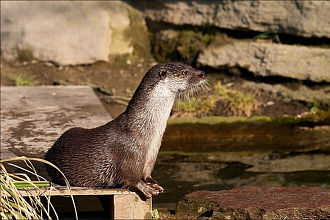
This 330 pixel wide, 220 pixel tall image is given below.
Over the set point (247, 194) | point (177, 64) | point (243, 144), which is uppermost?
point (177, 64)

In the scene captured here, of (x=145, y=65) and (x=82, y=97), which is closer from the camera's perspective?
(x=82, y=97)

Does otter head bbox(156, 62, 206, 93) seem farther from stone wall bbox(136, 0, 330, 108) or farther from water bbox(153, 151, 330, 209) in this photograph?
stone wall bbox(136, 0, 330, 108)

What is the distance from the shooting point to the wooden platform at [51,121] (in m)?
4.20

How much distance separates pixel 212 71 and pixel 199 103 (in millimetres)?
1050

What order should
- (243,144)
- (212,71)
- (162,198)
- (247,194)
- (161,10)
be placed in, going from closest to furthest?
(247,194)
(162,198)
(243,144)
(212,71)
(161,10)

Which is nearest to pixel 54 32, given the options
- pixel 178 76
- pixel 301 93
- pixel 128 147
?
pixel 301 93

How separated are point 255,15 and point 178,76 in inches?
167

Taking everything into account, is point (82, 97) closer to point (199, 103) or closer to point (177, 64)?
point (199, 103)

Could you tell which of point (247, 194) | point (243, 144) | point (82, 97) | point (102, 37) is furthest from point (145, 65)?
point (247, 194)

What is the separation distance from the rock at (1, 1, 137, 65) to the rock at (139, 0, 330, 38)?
895 mm

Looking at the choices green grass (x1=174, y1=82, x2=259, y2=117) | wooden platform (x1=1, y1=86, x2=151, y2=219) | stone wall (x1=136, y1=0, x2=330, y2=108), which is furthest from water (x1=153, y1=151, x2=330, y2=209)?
stone wall (x1=136, y1=0, x2=330, y2=108)

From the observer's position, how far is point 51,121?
20.2 ft

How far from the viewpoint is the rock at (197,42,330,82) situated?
8055mm

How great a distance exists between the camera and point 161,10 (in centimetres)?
911
